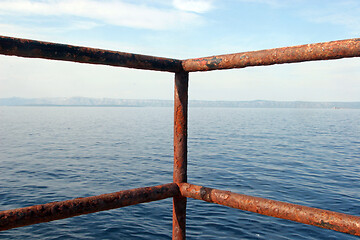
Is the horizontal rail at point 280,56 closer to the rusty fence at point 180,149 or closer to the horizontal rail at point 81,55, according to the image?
the rusty fence at point 180,149

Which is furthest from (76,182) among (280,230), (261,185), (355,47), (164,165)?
(355,47)

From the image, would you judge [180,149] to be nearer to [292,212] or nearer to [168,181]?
[292,212]

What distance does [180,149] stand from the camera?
243 cm

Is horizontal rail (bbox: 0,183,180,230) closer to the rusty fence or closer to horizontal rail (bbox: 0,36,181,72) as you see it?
the rusty fence

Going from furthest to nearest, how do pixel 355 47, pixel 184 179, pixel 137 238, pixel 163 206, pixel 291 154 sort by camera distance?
pixel 291 154, pixel 163 206, pixel 137 238, pixel 184 179, pixel 355 47

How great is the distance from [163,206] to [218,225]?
343cm

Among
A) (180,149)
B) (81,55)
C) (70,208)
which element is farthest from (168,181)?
(81,55)

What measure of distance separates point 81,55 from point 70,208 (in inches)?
34.4

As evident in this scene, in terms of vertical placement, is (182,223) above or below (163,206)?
above

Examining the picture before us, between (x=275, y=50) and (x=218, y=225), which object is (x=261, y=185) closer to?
(x=218, y=225)

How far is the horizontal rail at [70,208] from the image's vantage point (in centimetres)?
170

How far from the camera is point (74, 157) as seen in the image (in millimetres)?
31750

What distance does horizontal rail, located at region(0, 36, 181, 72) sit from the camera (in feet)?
5.51

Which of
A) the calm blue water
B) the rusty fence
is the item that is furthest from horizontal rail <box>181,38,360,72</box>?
the calm blue water
